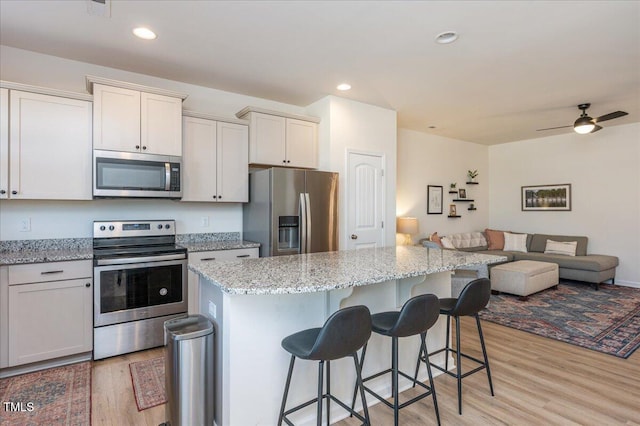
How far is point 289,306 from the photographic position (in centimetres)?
195

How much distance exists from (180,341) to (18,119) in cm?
241

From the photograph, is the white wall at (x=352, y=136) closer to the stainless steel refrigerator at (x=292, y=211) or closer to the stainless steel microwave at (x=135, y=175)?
the stainless steel refrigerator at (x=292, y=211)

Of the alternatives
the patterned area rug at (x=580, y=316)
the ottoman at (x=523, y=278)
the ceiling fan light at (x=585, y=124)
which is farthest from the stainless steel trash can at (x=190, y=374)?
the ceiling fan light at (x=585, y=124)

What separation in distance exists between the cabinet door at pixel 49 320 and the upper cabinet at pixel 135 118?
124cm

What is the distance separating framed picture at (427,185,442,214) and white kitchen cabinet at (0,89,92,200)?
5363 millimetres

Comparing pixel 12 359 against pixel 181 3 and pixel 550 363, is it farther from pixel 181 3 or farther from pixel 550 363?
pixel 550 363

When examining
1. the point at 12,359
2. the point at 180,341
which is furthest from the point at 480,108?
the point at 12,359

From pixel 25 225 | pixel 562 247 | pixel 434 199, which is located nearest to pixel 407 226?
pixel 434 199

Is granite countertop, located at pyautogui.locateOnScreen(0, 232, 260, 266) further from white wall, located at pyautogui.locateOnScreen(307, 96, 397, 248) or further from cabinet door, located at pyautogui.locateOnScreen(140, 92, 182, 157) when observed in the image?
white wall, located at pyautogui.locateOnScreen(307, 96, 397, 248)

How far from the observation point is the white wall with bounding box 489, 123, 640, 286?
5832mm

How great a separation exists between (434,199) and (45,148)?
583 cm

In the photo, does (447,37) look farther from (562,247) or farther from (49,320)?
(562,247)

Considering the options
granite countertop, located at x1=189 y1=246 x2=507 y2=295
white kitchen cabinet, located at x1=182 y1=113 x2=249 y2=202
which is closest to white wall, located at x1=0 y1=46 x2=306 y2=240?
white kitchen cabinet, located at x1=182 y1=113 x2=249 y2=202

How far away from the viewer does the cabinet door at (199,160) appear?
3572 mm
